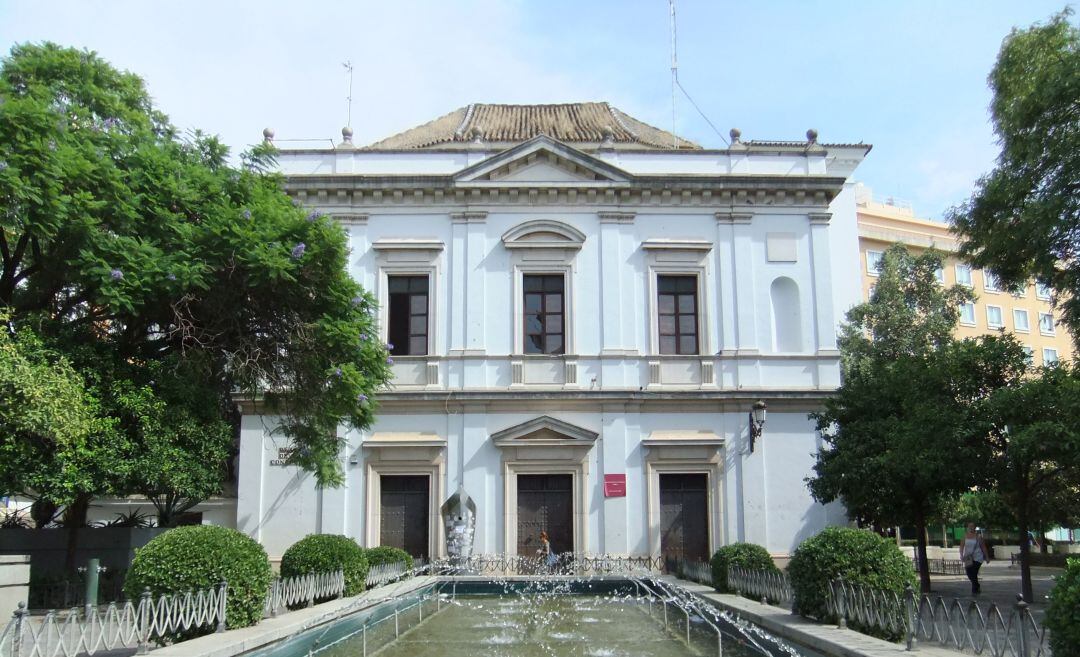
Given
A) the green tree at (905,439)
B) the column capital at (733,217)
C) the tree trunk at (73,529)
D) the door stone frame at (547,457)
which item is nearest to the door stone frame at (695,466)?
the door stone frame at (547,457)

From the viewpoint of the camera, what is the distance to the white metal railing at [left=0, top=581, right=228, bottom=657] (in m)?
8.73

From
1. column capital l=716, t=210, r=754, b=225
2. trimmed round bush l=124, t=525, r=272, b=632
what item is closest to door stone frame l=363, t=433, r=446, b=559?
column capital l=716, t=210, r=754, b=225

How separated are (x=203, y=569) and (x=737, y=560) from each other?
8.82 m

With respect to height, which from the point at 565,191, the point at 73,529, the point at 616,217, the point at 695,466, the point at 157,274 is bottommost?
the point at 73,529

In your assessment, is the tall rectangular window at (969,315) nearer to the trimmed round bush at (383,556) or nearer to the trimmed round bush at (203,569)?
the trimmed round bush at (383,556)

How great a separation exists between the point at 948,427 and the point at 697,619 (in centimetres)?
649

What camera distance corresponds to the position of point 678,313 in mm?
24922

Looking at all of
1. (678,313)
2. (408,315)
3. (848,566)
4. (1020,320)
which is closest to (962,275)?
(1020,320)

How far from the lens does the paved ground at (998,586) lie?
1715 cm

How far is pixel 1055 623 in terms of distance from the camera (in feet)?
23.5

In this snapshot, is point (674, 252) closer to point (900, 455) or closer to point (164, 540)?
point (900, 455)

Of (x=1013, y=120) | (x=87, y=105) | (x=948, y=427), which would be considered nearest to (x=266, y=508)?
(x=87, y=105)

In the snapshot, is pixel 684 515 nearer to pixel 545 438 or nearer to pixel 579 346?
pixel 545 438

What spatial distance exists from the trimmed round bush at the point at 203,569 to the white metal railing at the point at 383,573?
545 cm
